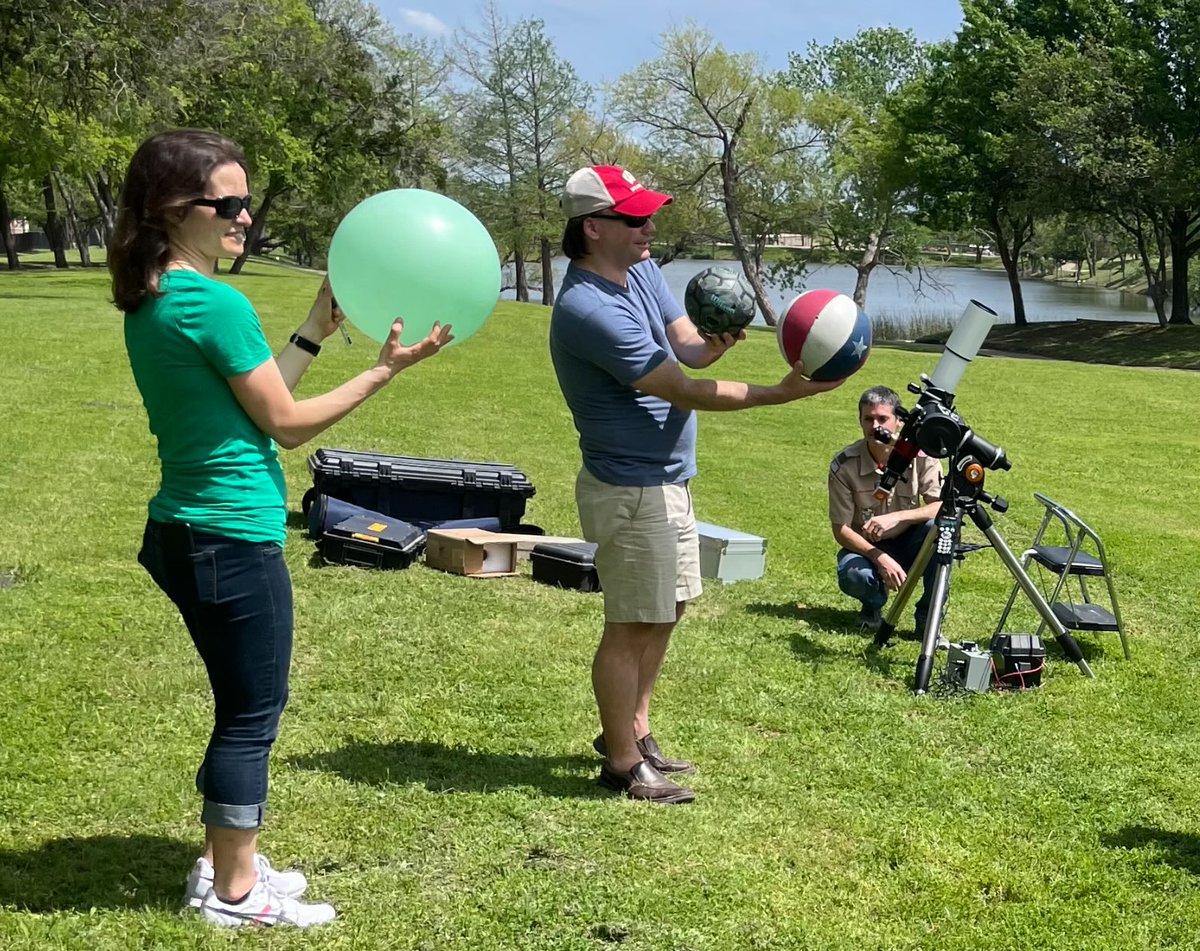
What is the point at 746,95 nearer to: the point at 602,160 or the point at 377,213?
the point at 602,160

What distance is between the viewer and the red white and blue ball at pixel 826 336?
400 cm

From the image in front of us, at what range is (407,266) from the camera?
3.38 metres

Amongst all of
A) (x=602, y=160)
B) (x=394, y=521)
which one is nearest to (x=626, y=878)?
(x=394, y=521)

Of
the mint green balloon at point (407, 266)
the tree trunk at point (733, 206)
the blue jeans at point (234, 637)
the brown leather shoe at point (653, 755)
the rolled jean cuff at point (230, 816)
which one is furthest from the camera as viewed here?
the tree trunk at point (733, 206)

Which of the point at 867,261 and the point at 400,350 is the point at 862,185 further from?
the point at 400,350

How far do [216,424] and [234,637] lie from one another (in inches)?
20.3

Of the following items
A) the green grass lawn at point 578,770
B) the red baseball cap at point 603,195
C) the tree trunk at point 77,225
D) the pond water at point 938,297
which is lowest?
the green grass lawn at point 578,770

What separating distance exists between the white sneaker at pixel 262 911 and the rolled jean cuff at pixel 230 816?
0.25 meters

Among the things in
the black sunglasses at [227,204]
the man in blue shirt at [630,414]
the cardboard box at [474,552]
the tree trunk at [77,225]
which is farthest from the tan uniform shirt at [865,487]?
the tree trunk at [77,225]

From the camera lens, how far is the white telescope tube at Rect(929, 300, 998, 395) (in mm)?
5184

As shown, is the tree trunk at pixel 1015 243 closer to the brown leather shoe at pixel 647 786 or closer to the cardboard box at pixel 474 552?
the cardboard box at pixel 474 552

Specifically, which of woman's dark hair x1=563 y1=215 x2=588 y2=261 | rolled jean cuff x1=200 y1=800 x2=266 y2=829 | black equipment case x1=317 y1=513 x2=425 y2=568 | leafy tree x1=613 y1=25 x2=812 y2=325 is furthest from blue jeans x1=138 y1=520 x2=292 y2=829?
leafy tree x1=613 y1=25 x2=812 y2=325

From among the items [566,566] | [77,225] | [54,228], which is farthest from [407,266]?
[77,225]

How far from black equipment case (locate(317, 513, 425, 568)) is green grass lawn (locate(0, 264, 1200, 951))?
13 cm
